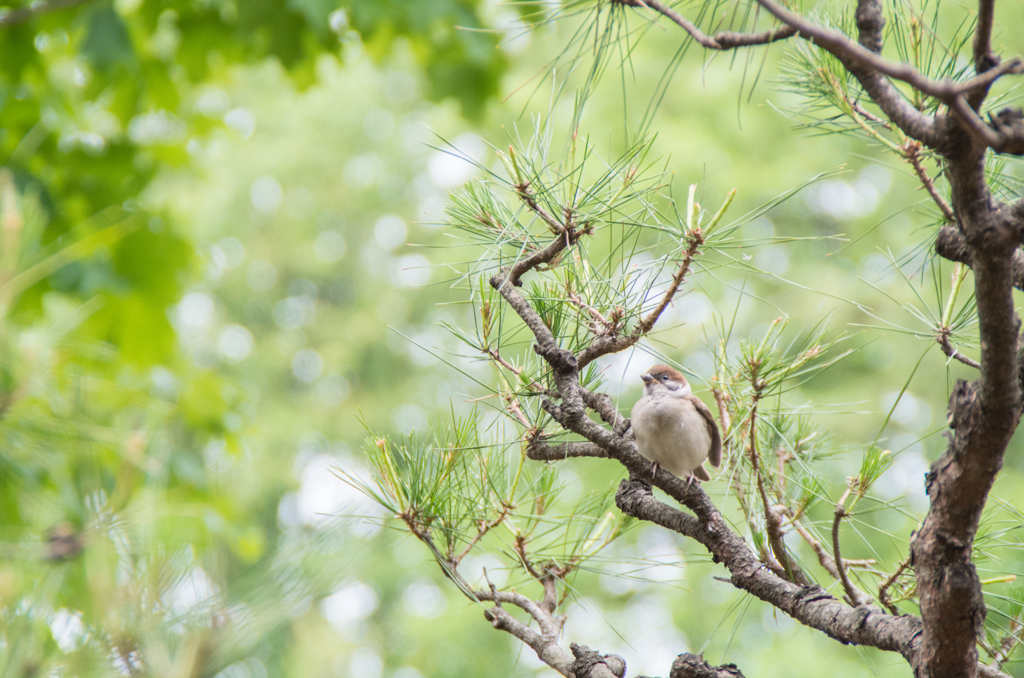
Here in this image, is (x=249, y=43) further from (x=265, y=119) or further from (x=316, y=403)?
(x=265, y=119)

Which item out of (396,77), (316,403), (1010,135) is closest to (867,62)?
(1010,135)

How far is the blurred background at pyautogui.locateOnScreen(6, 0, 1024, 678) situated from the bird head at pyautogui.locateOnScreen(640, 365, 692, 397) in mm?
255

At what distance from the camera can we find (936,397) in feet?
14.7

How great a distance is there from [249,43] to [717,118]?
346 cm

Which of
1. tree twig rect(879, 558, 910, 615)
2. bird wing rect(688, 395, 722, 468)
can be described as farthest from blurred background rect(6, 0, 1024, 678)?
bird wing rect(688, 395, 722, 468)

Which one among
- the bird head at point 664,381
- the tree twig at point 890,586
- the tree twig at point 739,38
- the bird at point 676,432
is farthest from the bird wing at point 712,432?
the tree twig at point 739,38

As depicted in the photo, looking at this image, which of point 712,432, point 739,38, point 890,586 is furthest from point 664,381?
point 739,38

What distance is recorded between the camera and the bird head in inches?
75.0

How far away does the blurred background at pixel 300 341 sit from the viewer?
0.96 meters

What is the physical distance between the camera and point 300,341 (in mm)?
7902

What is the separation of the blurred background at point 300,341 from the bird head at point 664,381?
0.84 feet

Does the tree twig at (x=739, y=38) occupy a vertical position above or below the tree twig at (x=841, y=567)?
above

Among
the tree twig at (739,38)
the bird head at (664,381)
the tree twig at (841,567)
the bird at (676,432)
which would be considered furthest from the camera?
the bird head at (664,381)

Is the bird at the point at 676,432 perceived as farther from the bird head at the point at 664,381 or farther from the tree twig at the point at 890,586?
the tree twig at the point at 890,586
